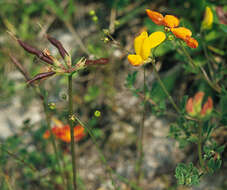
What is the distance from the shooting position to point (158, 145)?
9.44ft

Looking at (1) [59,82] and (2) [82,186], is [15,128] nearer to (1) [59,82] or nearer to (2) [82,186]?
(1) [59,82]

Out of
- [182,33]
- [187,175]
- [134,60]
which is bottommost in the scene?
[187,175]

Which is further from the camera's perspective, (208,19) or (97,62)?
(208,19)

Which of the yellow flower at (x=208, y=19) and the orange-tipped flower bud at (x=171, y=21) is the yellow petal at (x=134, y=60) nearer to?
the orange-tipped flower bud at (x=171, y=21)

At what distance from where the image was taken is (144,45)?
1521 mm

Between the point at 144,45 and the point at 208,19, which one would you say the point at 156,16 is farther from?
the point at 208,19

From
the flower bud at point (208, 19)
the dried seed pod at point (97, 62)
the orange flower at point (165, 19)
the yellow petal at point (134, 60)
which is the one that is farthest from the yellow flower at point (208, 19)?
the dried seed pod at point (97, 62)

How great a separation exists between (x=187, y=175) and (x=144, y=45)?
704 mm

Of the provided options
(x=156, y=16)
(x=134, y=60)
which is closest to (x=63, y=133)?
(x=134, y=60)

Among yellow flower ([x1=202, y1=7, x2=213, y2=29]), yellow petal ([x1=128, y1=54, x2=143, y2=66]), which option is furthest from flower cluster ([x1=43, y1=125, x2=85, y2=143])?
yellow flower ([x1=202, y1=7, x2=213, y2=29])

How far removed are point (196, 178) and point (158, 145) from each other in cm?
139

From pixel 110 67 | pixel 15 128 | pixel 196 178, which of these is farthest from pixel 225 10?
pixel 15 128

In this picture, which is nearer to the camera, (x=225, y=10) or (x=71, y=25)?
(x=225, y=10)

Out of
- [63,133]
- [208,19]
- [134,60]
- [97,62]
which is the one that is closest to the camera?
[97,62]
